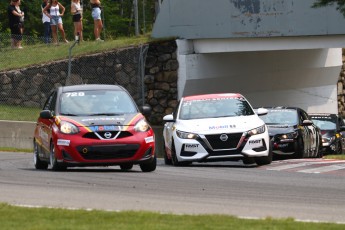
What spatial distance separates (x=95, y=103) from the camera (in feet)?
67.3

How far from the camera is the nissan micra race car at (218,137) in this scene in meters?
22.6

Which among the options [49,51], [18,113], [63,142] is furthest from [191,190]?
[49,51]

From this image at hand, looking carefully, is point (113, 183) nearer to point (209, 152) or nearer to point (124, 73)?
point (209, 152)

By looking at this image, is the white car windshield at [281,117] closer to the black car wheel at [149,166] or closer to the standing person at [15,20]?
the black car wheel at [149,166]

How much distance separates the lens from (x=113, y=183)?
1697cm

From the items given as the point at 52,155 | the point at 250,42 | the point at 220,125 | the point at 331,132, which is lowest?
the point at 331,132

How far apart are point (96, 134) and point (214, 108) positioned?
16.5 feet

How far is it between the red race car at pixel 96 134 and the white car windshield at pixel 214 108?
11.2 feet

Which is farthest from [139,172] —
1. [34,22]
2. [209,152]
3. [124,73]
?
[34,22]

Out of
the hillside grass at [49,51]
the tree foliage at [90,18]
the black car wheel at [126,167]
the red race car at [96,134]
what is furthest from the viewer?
the tree foliage at [90,18]

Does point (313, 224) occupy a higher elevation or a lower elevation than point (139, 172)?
higher

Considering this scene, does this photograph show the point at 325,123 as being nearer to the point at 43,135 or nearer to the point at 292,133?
the point at 292,133

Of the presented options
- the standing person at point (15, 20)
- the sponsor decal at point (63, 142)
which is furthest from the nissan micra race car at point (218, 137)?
the standing person at point (15, 20)

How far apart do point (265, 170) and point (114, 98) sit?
332 cm
